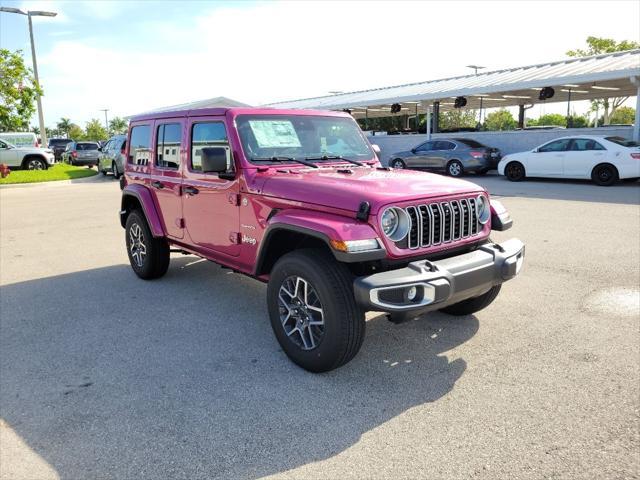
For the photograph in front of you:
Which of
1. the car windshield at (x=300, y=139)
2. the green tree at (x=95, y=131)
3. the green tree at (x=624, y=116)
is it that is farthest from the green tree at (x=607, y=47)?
the green tree at (x=95, y=131)

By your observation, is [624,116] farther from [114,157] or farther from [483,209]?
[483,209]

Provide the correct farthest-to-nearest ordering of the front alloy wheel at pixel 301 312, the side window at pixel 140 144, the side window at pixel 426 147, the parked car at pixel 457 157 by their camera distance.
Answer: the side window at pixel 426 147 → the parked car at pixel 457 157 → the side window at pixel 140 144 → the front alloy wheel at pixel 301 312

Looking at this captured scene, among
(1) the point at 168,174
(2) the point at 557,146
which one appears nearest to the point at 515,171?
(2) the point at 557,146

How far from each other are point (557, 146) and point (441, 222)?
543 inches

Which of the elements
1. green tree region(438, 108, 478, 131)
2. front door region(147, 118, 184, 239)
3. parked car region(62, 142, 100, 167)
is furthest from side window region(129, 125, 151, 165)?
green tree region(438, 108, 478, 131)

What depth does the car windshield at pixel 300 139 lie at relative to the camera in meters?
4.51

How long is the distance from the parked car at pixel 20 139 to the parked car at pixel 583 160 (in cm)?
2255

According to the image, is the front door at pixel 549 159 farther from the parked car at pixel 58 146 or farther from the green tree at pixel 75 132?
the green tree at pixel 75 132

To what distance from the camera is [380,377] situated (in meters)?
3.67

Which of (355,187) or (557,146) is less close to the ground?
(557,146)

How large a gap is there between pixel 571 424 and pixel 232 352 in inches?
96.2

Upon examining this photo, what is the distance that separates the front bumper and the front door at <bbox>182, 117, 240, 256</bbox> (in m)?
1.69

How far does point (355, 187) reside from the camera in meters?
3.65

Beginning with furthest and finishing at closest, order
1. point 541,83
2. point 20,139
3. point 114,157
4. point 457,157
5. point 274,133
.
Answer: point 20,139 → point 114,157 → point 541,83 → point 457,157 → point 274,133
